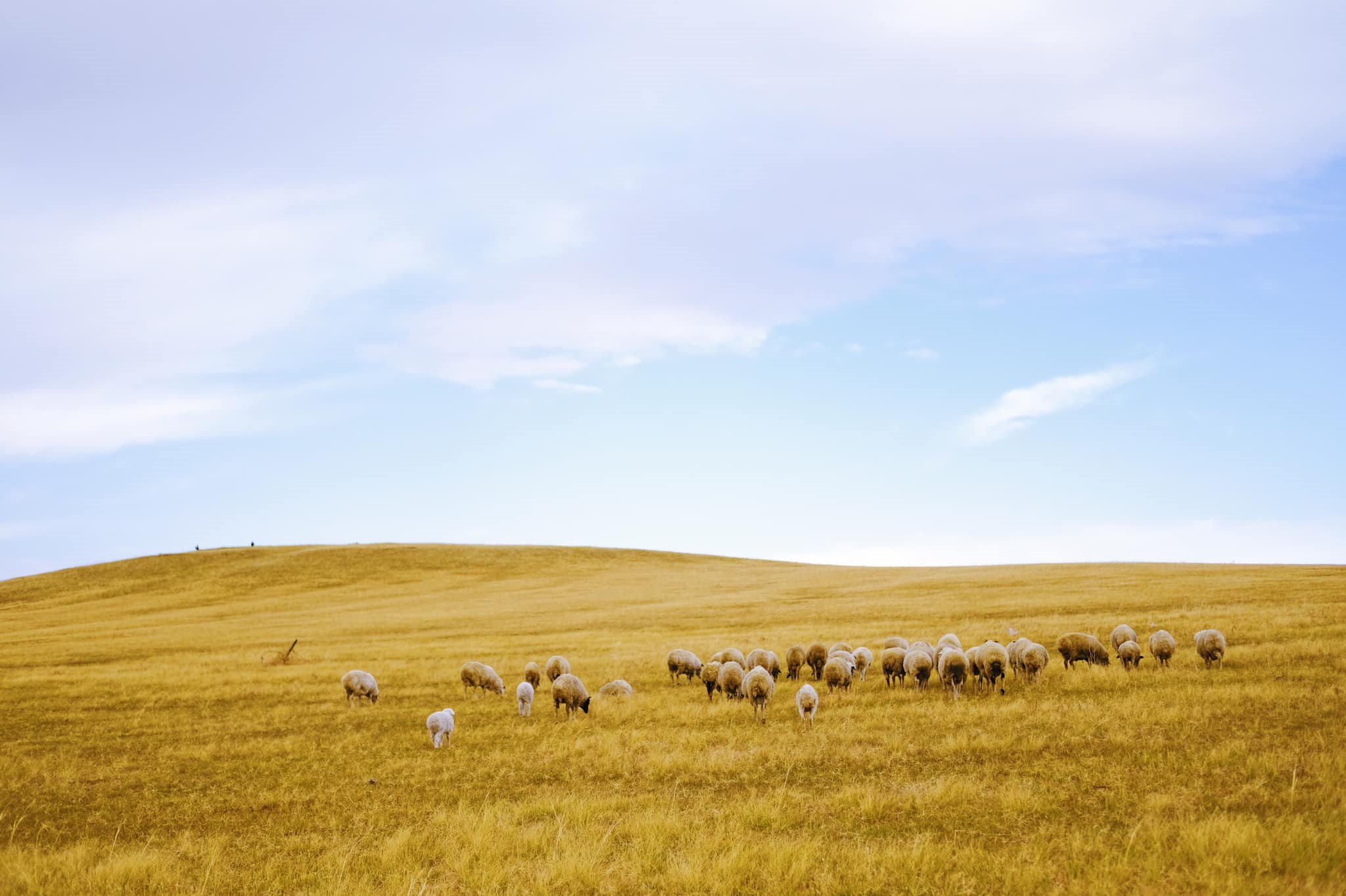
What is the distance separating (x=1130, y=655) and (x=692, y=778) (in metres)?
12.4

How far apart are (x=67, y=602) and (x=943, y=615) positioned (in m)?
69.5

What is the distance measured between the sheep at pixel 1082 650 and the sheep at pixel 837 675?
5.47 meters

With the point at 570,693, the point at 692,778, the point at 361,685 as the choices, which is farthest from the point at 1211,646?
the point at 361,685

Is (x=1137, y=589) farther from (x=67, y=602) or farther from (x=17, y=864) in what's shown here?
(x=67, y=602)

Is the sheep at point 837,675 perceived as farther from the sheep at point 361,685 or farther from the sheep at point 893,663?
the sheep at point 361,685

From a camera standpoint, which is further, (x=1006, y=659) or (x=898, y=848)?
(x=1006, y=659)

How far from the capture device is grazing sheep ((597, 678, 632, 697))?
18.9 m

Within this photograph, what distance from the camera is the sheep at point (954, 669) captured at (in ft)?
54.0

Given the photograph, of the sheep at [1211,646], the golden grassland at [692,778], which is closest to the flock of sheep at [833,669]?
the sheep at [1211,646]

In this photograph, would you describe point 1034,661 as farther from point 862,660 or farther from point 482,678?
point 482,678

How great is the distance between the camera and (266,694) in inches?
858

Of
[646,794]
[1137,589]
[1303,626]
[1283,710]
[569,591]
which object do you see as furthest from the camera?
[569,591]

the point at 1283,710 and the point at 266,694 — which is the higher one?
the point at 1283,710

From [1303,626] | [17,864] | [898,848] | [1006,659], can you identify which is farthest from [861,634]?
[17,864]
